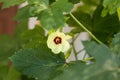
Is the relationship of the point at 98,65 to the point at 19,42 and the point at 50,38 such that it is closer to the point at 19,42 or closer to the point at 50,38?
the point at 50,38

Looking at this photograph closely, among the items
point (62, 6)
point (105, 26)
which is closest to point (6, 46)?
point (105, 26)

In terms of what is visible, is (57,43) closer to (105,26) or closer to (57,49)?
(57,49)

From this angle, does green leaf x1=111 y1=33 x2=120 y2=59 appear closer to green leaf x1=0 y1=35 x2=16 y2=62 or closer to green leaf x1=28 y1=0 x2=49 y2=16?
green leaf x1=28 y1=0 x2=49 y2=16

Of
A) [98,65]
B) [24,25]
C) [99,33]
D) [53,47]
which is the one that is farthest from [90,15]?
[98,65]

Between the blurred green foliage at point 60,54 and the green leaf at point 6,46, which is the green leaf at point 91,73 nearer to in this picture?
the blurred green foliage at point 60,54

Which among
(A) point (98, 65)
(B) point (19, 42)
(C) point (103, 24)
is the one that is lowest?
(B) point (19, 42)

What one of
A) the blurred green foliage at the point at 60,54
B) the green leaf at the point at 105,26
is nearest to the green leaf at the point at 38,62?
the blurred green foliage at the point at 60,54

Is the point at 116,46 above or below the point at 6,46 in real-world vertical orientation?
above
